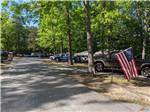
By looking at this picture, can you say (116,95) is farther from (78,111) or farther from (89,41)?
(89,41)

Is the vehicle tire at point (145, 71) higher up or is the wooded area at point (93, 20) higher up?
the wooded area at point (93, 20)

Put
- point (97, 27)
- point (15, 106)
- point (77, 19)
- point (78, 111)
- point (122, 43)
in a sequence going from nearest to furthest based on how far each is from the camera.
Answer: point (78, 111), point (15, 106), point (77, 19), point (97, 27), point (122, 43)

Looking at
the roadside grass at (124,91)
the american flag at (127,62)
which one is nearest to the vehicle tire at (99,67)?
the roadside grass at (124,91)

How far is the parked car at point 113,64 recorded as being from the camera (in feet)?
73.3

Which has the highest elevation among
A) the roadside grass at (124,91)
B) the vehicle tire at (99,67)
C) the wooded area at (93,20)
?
the wooded area at (93,20)

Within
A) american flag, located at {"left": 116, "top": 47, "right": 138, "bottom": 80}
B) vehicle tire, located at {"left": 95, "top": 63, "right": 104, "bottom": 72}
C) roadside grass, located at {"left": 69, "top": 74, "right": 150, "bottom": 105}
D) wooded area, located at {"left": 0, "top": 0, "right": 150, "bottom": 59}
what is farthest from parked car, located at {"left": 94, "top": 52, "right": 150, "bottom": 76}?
american flag, located at {"left": 116, "top": 47, "right": 138, "bottom": 80}

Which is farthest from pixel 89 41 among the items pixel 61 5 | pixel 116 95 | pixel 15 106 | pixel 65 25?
pixel 65 25

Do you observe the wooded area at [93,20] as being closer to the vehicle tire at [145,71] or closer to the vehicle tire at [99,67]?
the vehicle tire at [99,67]

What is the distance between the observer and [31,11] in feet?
73.0

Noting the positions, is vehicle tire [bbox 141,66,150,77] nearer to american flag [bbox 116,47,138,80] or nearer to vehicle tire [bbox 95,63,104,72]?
vehicle tire [bbox 95,63,104,72]

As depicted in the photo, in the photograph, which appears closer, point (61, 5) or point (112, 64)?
point (61, 5)

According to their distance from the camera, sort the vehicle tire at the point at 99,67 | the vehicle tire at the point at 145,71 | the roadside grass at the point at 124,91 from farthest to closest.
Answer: the vehicle tire at the point at 99,67 < the vehicle tire at the point at 145,71 < the roadside grass at the point at 124,91

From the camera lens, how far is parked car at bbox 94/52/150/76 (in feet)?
73.3

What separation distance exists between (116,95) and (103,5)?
18.9 m
